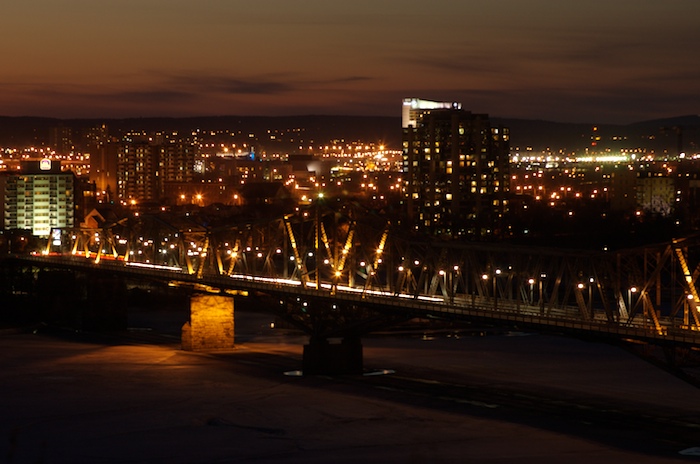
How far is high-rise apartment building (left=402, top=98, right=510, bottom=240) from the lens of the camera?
180625 millimetres

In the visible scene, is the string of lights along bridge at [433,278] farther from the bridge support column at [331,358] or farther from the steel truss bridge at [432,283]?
the bridge support column at [331,358]

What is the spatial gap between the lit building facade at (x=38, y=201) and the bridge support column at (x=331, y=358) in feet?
382

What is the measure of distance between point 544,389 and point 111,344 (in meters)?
32.1

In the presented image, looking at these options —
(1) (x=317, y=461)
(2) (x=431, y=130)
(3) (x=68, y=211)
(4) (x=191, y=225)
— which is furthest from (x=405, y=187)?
(1) (x=317, y=461)

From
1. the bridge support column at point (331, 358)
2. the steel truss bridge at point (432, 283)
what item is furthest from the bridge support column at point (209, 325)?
the bridge support column at point (331, 358)

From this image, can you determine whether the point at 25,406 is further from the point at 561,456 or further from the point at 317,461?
the point at 561,456

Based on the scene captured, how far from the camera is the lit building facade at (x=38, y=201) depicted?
181250 mm

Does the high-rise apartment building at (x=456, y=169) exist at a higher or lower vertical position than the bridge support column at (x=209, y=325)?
higher

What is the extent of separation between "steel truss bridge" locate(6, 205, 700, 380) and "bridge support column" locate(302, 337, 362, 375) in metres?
0.50

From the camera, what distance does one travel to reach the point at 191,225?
106312 millimetres

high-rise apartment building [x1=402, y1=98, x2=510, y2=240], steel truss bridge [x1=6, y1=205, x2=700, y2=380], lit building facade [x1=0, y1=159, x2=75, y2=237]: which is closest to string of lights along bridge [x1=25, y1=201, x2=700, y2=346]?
steel truss bridge [x1=6, y1=205, x2=700, y2=380]

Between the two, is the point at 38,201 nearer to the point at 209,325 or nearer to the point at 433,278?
the point at 209,325

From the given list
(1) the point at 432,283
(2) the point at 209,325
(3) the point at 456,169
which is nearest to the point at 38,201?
(3) the point at 456,169

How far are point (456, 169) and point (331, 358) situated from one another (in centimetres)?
A: 11766
